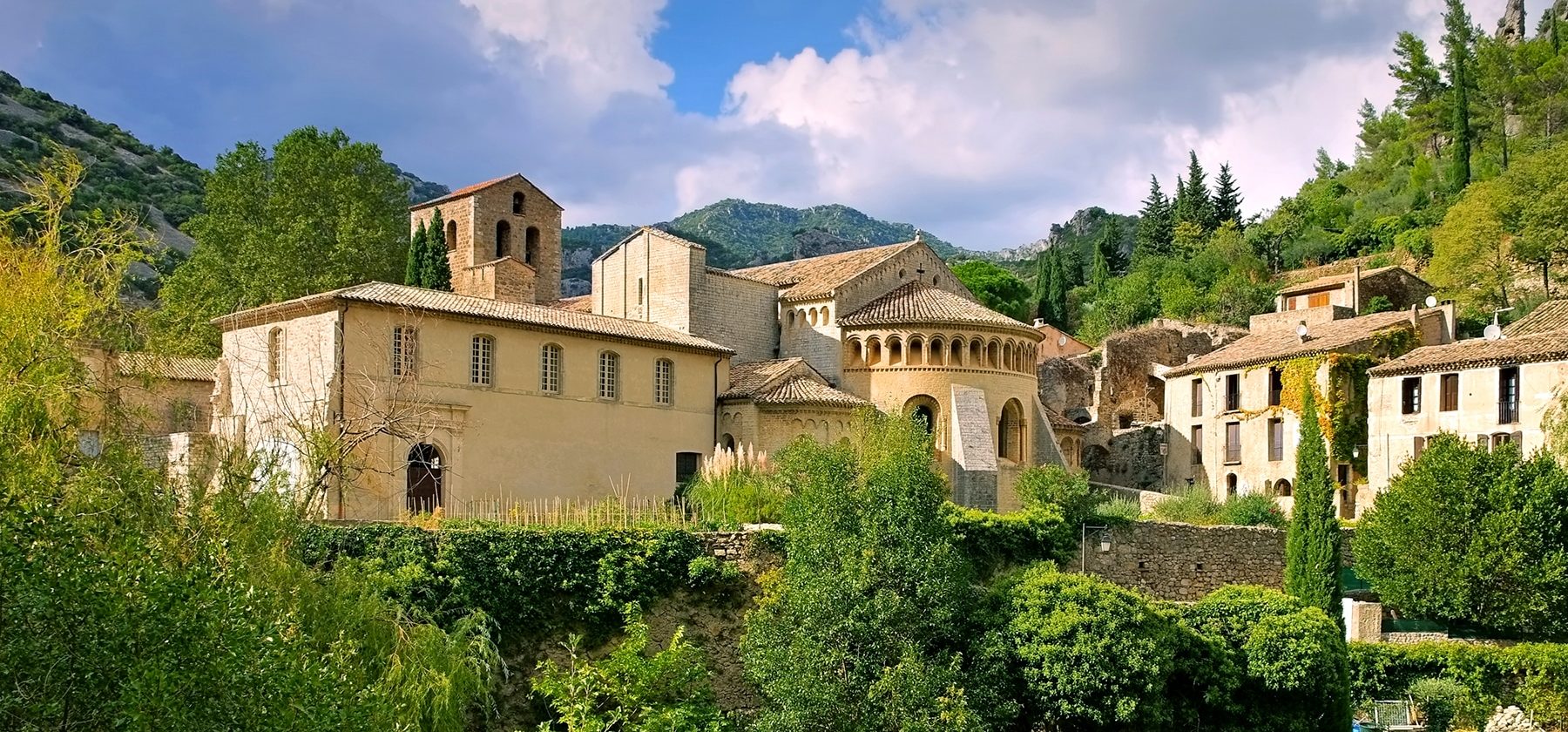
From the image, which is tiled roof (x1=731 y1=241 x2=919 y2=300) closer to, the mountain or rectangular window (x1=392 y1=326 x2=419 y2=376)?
rectangular window (x1=392 y1=326 x2=419 y2=376)

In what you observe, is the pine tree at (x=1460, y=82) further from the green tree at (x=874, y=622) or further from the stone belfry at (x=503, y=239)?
the green tree at (x=874, y=622)

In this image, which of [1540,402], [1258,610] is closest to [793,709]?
[1258,610]

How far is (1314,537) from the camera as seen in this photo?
2995cm

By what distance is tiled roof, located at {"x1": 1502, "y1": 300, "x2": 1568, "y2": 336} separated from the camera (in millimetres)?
36750

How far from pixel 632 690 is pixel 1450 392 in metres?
26.6

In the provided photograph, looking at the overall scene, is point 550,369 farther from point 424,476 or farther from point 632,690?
point 632,690

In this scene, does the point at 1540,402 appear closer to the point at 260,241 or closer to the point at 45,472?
the point at 45,472

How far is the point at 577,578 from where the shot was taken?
22.5 meters

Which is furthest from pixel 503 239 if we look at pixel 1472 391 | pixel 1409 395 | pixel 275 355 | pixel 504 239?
pixel 1472 391

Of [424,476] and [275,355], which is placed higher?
[275,355]

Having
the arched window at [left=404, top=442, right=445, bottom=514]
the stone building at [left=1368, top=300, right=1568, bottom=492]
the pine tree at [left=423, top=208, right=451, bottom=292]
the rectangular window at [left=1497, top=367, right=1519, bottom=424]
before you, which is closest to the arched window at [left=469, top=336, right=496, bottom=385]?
the arched window at [left=404, top=442, right=445, bottom=514]

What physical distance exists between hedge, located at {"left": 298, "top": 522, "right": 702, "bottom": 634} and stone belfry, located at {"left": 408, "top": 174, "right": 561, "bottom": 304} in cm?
2299

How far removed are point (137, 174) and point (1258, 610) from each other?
76200mm

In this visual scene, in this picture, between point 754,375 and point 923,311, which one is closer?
point 754,375
